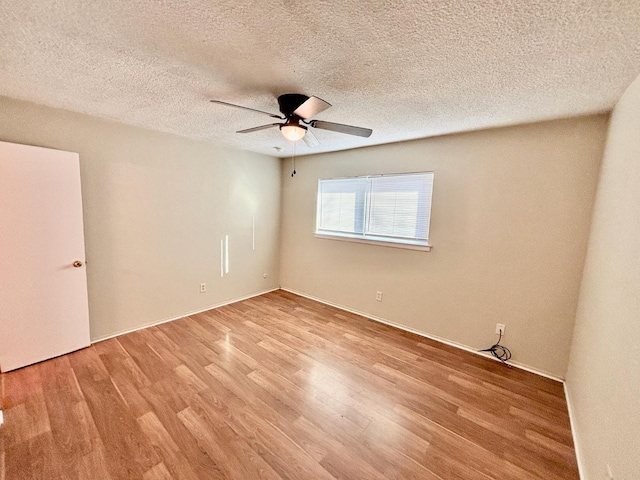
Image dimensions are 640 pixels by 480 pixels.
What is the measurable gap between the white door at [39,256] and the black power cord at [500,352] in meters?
4.14

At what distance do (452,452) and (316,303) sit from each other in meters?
2.58

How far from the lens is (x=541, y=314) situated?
2.29 meters

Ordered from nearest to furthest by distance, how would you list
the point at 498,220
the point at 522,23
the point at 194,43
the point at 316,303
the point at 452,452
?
1. the point at 522,23
2. the point at 194,43
3. the point at 452,452
4. the point at 498,220
5. the point at 316,303

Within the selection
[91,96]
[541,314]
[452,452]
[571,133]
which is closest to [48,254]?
[91,96]

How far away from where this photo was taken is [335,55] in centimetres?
135

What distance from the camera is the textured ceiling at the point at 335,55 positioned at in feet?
3.39

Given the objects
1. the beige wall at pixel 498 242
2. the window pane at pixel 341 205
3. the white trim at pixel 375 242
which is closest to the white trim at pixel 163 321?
the white trim at pixel 375 242

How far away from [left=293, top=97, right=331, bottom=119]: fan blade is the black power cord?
2736 millimetres

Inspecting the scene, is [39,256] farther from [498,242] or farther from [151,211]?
[498,242]

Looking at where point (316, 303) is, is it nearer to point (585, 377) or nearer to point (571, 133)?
point (585, 377)

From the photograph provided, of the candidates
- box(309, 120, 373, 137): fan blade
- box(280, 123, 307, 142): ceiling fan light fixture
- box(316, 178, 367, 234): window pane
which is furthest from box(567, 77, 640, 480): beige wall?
box(316, 178, 367, 234): window pane

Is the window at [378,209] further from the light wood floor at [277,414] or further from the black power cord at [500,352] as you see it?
the light wood floor at [277,414]

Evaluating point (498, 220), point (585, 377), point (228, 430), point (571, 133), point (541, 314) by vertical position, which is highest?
point (571, 133)

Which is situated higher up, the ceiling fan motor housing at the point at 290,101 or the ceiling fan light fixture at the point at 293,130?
the ceiling fan motor housing at the point at 290,101
